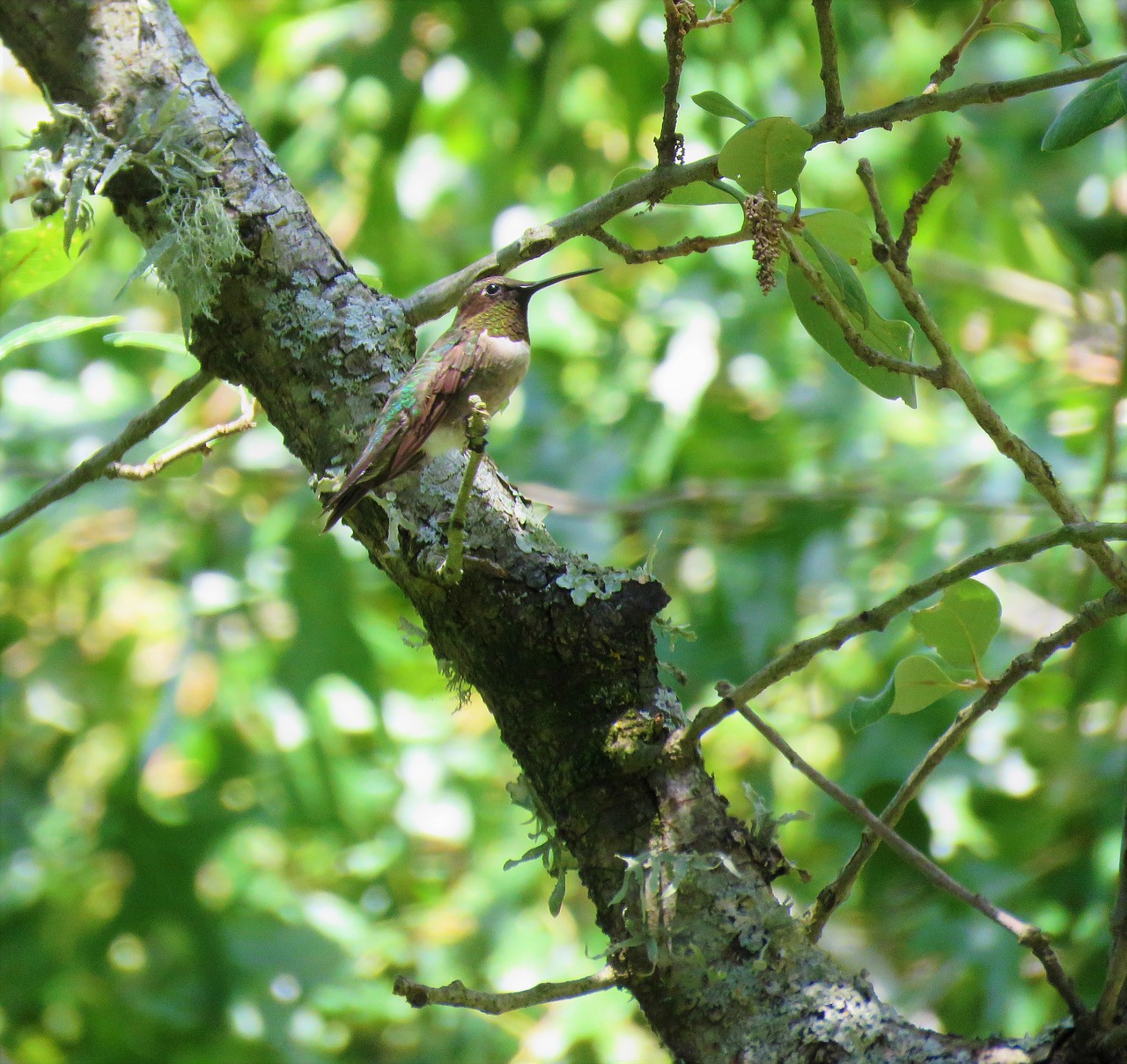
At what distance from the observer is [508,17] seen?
4.54m

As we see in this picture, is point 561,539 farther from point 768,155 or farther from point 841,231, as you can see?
point 768,155

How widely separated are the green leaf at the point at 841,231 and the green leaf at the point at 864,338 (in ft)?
0.20

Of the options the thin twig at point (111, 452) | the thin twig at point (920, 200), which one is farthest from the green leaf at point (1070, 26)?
the thin twig at point (111, 452)

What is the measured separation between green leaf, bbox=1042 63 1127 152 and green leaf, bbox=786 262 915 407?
0.26 meters

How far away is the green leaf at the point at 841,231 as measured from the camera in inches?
54.6

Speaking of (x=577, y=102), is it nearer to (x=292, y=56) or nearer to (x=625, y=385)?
(x=292, y=56)

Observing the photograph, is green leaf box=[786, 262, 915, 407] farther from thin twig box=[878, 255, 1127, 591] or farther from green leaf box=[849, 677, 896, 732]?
green leaf box=[849, 677, 896, 732]

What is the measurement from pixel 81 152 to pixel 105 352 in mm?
3184

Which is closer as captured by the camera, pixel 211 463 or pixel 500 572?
pixel 500 572

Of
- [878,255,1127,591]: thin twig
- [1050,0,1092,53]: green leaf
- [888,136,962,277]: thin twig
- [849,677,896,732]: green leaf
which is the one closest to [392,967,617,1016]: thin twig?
[849,677,896,732]: green leaf

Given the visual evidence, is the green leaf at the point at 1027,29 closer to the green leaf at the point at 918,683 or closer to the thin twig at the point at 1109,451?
the green leaf at the point at 918,683

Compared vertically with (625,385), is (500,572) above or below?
below

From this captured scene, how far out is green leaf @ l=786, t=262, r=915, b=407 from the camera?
4.56 feet

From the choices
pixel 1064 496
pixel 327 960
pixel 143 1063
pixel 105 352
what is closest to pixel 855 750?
pixel 327 960
